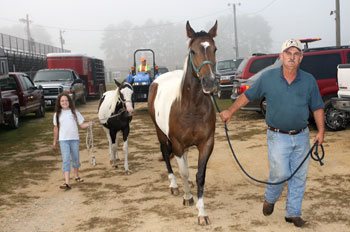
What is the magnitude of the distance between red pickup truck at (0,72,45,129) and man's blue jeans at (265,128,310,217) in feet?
31.9

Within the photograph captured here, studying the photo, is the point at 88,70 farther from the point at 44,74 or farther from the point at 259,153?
the point at 259,153

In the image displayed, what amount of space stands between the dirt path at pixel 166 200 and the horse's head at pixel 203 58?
175 centimetres

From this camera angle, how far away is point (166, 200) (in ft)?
18.5

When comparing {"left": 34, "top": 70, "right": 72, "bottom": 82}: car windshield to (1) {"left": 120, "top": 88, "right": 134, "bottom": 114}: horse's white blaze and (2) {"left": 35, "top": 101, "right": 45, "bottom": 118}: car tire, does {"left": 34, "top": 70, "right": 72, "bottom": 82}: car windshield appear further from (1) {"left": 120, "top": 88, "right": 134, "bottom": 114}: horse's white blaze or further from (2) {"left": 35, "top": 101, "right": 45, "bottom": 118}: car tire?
(1) {"left": 120, "top": 88, "right": 134, "bottom": 114}: horse's white blaze

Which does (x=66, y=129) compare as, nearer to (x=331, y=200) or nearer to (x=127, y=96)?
(x=127, y=96)

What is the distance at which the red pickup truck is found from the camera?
1338cm

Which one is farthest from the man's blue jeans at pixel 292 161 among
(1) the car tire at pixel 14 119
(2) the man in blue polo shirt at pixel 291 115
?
(1) the car tire at pixel 14 119

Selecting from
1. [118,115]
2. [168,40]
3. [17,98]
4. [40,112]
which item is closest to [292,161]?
[118,115]

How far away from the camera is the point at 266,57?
45.9 feet

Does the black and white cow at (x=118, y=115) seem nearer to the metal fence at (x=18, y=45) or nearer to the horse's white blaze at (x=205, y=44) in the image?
the horse's white blaze at (x=205, y=44)

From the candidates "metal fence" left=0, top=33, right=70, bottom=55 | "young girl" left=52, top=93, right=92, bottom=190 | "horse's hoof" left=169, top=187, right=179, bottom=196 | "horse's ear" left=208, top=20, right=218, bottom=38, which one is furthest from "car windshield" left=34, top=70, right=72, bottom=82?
"horse's ear" left=208, top=20, right=218, bottom=38

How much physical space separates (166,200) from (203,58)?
7.62 ft

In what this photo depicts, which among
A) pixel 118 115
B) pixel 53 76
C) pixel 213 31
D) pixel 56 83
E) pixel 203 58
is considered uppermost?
pixel 53 76

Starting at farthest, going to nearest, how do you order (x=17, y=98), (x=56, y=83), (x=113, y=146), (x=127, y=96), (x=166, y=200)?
(x=56, y=83) → (x=17, y=98) → (x=113, y=146) → (x=127, y=96) → (x=166, y=200)
